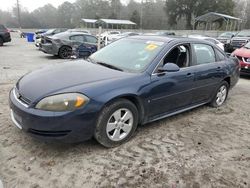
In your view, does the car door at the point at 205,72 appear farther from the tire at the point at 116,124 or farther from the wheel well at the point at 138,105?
the tire at the point at 116,124

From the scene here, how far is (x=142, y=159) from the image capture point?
10.8ft

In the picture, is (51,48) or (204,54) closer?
(204,54)

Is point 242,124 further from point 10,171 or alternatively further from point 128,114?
point 10,171

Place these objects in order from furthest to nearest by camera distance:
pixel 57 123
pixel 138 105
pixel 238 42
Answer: pixel 238 42
pixel 138 105
pixel 57 123

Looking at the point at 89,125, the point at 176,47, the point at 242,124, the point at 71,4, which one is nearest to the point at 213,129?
the point at 242,124

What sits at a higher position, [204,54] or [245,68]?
[204,54]

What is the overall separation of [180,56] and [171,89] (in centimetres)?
76

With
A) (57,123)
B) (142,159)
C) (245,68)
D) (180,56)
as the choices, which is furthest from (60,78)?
(245,68)

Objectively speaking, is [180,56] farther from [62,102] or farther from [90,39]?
[90,39]

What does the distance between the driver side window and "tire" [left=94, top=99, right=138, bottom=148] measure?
1252 millimetres

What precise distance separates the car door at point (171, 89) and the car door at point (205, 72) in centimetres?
19

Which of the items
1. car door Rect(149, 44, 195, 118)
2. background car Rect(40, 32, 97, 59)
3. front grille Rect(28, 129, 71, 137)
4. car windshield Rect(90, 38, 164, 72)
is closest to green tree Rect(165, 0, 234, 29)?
background car Rect(40, 32, 97, 59)

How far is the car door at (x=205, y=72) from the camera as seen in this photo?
15.3ft

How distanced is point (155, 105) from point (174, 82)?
1.76 feet
